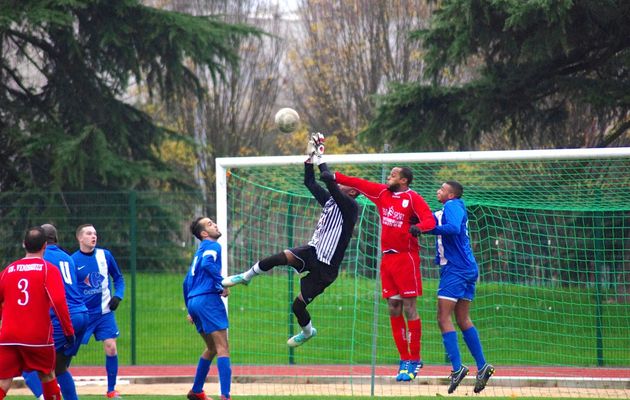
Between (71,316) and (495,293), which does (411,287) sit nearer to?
(71,316)

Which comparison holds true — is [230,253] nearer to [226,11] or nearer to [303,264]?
[303,264]

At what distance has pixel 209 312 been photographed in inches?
442

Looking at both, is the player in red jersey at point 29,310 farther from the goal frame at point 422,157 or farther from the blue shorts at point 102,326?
the goal frame at point 422,157

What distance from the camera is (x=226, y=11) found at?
36.1 meters

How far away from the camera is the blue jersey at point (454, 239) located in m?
11.5

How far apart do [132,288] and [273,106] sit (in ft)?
64.0

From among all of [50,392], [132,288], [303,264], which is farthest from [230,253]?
[50,392]

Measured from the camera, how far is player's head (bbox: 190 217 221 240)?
11211 millimetres

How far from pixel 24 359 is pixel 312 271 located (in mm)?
3281

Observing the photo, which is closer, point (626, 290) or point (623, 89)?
point (626, 290)

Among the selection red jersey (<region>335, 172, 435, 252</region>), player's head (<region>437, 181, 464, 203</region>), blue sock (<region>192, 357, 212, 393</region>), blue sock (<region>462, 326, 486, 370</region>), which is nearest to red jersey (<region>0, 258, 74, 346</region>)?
blue sock (<region>192, 357, 212, 393</region>)

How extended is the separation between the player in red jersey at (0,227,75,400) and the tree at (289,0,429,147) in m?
23.2

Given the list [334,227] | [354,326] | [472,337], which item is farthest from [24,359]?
[354,326]

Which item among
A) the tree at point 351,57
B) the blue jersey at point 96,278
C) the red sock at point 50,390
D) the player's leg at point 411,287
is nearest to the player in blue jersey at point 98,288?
the blue jersey at point 96,278
